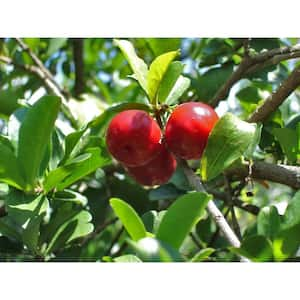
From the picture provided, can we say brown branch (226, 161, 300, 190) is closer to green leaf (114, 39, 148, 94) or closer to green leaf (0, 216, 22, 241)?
green leaf (114, 39, 148, 94)

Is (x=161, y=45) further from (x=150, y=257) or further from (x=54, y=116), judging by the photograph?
(x=150, y=257)

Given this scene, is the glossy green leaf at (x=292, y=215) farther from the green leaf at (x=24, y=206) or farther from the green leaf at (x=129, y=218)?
the green leaf at (x=24, y=206)

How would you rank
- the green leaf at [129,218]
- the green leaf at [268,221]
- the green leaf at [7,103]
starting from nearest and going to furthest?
the green leaf at [129,218]
the green leaf at [268,221]
the green leaf at [7,103]

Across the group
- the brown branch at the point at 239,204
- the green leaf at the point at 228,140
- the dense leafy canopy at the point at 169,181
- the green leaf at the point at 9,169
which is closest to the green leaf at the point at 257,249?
the dense leafy canopy at the point at 169,181

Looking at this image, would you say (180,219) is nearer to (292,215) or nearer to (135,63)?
(292,215)

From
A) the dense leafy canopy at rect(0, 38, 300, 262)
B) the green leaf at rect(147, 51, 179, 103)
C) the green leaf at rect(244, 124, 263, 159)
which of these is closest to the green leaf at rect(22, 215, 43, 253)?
the dense leafy canopy at rect(0, 38, 300, 262)

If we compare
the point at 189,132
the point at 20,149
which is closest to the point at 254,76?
the point at 189,132
